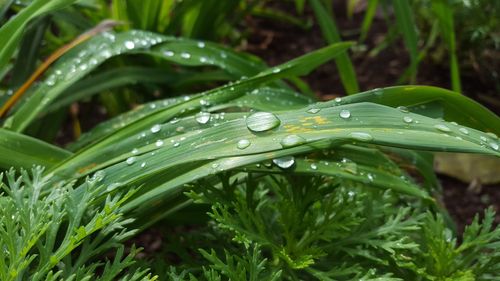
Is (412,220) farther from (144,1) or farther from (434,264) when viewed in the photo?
(144,1)

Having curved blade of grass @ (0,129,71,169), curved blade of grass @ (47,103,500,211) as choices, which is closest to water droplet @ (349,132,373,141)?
curved blade of grass @ (47,103,500,211)

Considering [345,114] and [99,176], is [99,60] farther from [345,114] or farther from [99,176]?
[345,114]

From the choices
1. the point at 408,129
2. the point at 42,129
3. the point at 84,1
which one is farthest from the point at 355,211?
the point at 84,1

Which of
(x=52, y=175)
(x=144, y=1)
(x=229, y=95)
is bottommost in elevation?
(x=52, y=175)

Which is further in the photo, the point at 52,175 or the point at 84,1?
the point at 84,1

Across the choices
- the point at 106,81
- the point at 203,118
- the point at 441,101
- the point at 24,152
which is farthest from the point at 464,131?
the point at 106,81

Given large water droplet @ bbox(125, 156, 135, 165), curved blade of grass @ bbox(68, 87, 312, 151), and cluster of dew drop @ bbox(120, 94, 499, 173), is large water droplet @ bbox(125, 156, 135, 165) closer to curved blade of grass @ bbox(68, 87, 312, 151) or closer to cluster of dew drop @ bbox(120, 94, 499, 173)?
cluster of dew drop @ bbox(120, 94, 499, 173)

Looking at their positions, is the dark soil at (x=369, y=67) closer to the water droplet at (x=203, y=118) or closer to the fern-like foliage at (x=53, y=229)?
the water droplet at (x=203, y=118)
